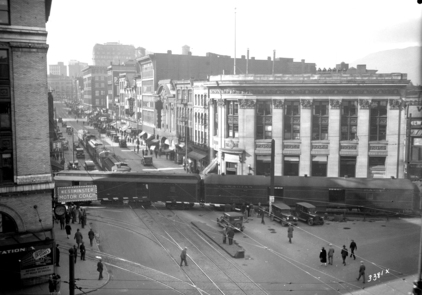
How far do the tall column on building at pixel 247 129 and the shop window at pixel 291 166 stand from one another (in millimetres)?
3359

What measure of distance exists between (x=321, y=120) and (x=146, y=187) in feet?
63.2

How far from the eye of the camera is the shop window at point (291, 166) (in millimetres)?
47062

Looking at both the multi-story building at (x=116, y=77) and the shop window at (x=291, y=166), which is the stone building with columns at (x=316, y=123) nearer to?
the shop window at (x=291, y=166)

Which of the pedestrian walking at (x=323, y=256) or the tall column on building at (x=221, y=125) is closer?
the pedestrian walking at (x=323, y=256)

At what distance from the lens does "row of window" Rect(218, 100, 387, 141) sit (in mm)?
44719

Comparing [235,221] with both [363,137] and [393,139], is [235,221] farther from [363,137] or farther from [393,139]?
[393,139]

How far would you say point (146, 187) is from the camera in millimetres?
40062

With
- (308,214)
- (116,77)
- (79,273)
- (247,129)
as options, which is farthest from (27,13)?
(116,77)

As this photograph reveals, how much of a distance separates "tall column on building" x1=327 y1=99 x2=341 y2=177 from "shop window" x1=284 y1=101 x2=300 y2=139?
3.29m

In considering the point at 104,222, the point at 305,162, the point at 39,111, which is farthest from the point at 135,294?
the point at 305,162

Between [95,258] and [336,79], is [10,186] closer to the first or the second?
[95,258]

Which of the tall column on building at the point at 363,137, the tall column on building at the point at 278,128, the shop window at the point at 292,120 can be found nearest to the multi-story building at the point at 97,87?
the tall column on building at the point at 278,128

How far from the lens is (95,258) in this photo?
87.9ft

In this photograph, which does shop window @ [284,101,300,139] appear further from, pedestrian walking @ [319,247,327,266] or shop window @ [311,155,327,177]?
pedestrian walking @ [319,247,327,266]
